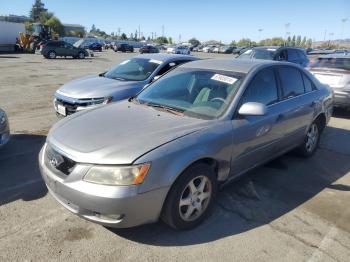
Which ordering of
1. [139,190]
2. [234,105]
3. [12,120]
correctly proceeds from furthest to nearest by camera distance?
[12,120]
[234,105]
[139,190]

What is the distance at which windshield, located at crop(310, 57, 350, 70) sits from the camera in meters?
8.87

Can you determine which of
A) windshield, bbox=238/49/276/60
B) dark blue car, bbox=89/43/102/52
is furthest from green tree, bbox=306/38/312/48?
windshield, bbox=238/49/276/60

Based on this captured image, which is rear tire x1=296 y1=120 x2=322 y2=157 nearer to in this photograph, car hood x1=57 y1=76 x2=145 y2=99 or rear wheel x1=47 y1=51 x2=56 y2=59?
car hood x1=57 y1=76 x2=145 y2=99

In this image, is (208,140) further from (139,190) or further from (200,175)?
(139,190)

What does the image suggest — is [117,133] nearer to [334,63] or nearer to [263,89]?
[263,89]

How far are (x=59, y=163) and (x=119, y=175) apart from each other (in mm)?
664

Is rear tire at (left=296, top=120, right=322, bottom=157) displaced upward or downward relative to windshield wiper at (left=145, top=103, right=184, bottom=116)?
downward

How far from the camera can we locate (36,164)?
4.85 metres

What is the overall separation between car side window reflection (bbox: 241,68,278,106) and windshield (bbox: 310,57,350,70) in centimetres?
539

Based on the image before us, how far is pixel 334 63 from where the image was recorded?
9.12 m

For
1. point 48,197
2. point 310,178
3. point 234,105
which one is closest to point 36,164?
point 48,197

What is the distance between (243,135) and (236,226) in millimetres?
965

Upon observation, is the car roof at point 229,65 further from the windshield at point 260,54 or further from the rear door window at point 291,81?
the windshield at point 260,54

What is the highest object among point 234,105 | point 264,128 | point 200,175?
point 234,105
